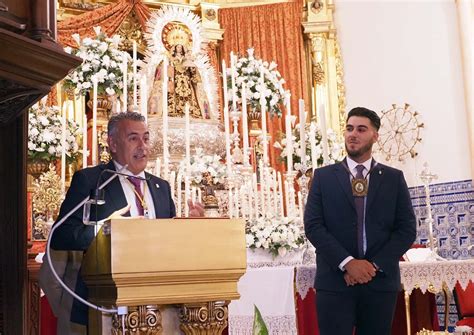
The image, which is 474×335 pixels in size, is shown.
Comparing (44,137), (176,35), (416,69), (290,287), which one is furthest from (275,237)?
(176,35)

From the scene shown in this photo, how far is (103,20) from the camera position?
302 inches

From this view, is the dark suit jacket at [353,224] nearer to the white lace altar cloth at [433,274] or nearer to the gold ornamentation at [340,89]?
the white lace altar cloth at [433,274]

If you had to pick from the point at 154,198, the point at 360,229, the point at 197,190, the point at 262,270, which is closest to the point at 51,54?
the point at 154,198

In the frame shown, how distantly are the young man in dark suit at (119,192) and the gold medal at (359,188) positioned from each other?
800 mm

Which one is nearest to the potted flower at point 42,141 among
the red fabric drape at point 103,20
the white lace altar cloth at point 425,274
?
the white lace altar cloth at point 425,274

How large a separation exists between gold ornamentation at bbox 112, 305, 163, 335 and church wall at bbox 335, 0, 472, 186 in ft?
18.3

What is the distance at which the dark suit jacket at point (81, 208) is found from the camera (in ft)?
6.42

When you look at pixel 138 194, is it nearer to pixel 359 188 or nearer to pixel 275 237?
pixel 359 188

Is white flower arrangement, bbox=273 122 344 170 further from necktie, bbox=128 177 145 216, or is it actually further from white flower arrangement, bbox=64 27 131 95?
necktie, bbox=128 177 145 216

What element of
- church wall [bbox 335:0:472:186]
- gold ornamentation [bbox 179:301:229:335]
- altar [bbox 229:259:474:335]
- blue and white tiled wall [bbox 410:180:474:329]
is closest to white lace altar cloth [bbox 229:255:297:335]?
Answer: altar [bbox 229:259:474:335]

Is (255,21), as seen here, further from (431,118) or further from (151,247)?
(151,247)

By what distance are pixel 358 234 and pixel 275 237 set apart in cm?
87

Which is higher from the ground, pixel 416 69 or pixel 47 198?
pixel 416 69

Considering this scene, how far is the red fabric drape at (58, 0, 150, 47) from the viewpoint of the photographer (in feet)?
24.2
